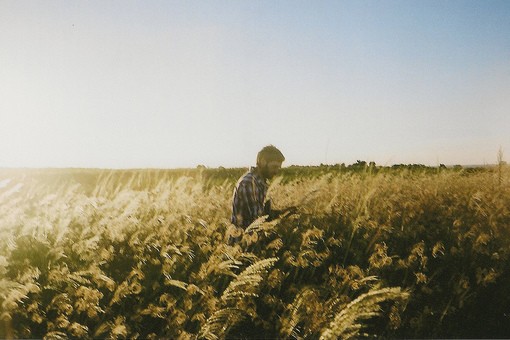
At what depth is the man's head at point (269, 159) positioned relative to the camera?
15.1 ft

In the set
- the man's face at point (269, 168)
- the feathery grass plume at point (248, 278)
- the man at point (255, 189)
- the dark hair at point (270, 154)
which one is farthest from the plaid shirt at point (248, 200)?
the feathery grass plume at point (248, 278)

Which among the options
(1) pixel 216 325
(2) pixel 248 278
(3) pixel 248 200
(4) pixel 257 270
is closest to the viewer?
(1) pixel 216 325

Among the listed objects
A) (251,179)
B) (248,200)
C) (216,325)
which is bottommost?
(216,325)

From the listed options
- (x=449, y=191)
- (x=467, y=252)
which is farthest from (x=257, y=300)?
(x=449, y=191)

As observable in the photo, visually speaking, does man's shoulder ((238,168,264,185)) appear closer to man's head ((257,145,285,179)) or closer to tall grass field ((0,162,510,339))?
man's head ((257,145,285,179))

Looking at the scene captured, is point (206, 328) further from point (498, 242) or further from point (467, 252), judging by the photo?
point (498, 242)

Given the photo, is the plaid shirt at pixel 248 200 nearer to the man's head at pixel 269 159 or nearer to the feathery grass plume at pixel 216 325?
the man's head at pixel 269 159

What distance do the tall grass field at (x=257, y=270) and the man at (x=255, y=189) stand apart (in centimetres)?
29

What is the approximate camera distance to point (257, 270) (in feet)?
8.93

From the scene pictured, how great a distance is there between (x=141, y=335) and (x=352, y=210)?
11.0 ft

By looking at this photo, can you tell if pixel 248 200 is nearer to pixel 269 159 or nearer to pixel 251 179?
pixel 251 179

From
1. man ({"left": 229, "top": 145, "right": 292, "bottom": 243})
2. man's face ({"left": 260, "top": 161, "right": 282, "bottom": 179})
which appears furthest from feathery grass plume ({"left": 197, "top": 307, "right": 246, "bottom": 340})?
man's face ({"left": 260, "top": 161, "right": 282, "bottom": 179})

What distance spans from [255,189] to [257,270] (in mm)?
1847

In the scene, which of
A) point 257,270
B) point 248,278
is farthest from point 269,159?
point 248,278
